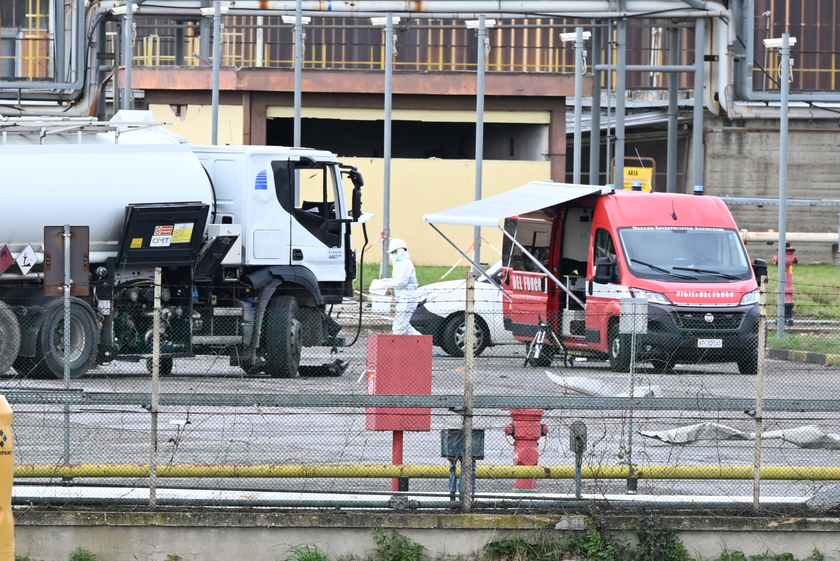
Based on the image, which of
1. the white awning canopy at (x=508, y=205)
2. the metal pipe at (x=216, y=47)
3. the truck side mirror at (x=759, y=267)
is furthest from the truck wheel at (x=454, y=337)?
the metal pipe at (x=216, y=47)

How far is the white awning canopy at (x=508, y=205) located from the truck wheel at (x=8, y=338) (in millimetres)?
5736

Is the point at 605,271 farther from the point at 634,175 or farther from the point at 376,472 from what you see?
the point at 634,175

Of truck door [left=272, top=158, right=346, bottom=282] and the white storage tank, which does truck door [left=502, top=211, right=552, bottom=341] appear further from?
the white storage tank

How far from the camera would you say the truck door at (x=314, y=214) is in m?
18.3

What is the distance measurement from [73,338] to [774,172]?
2891 cm

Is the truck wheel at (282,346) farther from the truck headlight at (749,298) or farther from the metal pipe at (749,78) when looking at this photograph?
the metal pipe at (749,78)

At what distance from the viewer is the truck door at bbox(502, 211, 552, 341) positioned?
19.8m

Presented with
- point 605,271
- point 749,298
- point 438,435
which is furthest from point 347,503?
point 749,298

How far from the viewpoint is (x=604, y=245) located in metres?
18.9

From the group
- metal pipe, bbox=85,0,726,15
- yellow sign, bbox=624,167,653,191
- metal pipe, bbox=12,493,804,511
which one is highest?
metal pipe, bbox=85,0,726,15

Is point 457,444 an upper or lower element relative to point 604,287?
lower

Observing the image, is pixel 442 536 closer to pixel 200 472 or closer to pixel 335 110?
pixel 200 472

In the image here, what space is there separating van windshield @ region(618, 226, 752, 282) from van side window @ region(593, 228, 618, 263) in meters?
0.19

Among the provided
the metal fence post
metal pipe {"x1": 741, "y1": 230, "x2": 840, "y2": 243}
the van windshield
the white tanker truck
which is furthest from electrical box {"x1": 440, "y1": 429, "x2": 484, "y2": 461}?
metal pipe {"x1": 741, "y1": 230, "x2": 840, "y2": 243}
